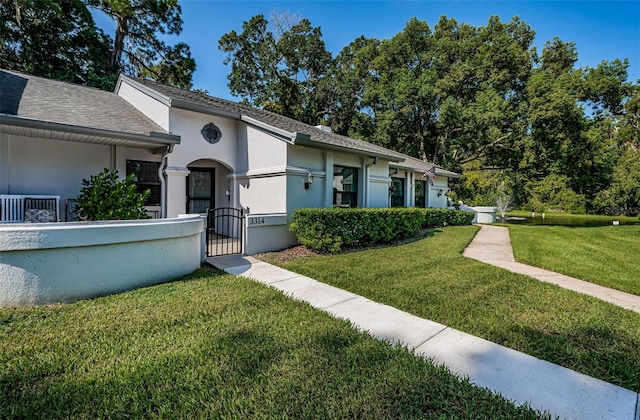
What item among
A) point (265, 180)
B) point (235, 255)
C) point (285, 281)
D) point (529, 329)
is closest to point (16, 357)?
point (285, 281)

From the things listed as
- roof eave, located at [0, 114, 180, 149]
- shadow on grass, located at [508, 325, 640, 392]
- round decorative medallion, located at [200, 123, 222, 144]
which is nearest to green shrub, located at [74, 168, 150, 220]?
roof eave, located at [0, 114, 180, 149]

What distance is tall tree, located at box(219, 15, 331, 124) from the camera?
2512 cm

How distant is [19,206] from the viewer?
6.50 meters

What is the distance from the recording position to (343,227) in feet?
25.7

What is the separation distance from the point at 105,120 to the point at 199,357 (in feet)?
24.5

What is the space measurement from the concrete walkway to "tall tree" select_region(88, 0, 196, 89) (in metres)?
21.9

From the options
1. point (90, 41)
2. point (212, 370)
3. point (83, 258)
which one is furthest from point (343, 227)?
point (90, 41)

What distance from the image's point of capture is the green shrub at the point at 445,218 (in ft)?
45.4

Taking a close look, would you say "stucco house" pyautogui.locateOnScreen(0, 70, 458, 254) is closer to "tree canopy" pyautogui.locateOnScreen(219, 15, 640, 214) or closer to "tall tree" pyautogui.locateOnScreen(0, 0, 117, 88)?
"tall tree" pyautogui.locateOnScreen(0, 0, 117, 88)

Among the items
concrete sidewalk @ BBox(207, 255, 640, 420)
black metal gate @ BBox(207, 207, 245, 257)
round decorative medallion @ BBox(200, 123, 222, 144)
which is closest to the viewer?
concrete sidewalk @ BBox(207, 255, 640, 420)

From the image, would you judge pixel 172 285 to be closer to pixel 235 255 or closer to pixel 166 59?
pixel 235 255

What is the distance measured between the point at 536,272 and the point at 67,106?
12.0m

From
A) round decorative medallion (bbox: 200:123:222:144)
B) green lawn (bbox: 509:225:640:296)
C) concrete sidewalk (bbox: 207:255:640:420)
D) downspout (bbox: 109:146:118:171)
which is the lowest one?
concrete sidewalk (bbox: 207:255:640:420)

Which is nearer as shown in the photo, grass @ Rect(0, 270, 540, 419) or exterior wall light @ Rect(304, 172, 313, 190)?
grass @ Rect(0, 270, 540, 419)
